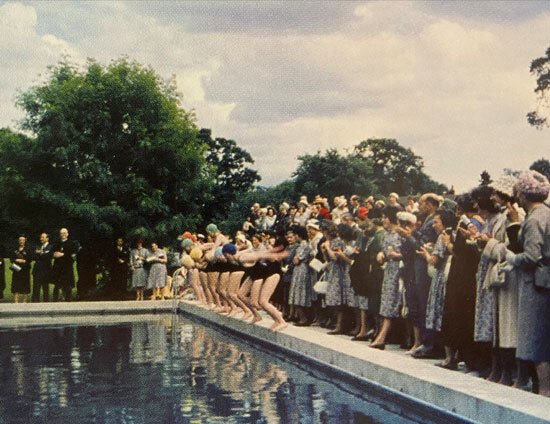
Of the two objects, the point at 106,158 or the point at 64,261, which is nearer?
the point at 64,261

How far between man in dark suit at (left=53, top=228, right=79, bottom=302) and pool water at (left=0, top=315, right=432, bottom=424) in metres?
11.2

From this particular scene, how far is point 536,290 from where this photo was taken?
9906 mm

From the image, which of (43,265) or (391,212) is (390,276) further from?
(43,265)

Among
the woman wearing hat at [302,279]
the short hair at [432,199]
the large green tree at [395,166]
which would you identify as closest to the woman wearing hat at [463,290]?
the short hair at [432,199]

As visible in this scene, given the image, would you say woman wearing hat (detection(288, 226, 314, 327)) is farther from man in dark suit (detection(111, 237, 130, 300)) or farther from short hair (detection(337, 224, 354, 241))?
man in dark suit (detection(111, 237, 130, 300))

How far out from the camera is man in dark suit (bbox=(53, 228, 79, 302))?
3127cm

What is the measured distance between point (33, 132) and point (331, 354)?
2462cm

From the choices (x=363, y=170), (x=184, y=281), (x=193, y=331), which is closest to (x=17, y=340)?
(x=193, y=331)

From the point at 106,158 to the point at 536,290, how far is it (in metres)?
28.1

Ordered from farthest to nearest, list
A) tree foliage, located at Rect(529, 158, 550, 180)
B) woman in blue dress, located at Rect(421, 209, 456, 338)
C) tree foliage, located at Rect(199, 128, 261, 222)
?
tree foliage, located at Rect(199, 128, 261, 222)
tree foliage, located at Rect(529, 158, 550, 180)
woman in blue dress, located at Rect(421, 209, 456, 338)

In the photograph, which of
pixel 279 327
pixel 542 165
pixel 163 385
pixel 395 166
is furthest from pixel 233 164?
pixel 163 385

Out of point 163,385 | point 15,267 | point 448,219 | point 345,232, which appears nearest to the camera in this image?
point 163,385

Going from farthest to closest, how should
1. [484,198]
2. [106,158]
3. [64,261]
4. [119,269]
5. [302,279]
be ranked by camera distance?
1. [106,158]
2. [119,269]
3. [64,261]
4. [302,279]
5. [484,198]

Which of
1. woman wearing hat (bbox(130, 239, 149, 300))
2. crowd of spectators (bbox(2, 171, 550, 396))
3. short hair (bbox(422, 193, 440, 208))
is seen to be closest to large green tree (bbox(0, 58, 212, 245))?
woman wearing hat (bbox(130, 239, 149, 300))
